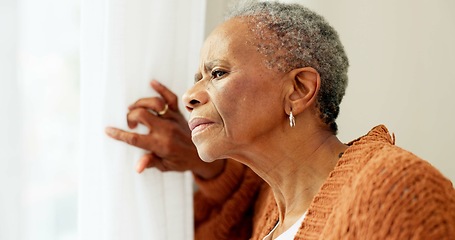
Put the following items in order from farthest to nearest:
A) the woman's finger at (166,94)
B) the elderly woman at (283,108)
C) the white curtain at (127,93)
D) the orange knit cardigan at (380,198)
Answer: the woman's finger at (166,94) < the white curtain at (127,93) < the elderly woman at (283,108) < the orange knit cardigan at (380,198)

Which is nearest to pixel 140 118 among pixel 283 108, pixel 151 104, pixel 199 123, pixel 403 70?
pixel 151 104

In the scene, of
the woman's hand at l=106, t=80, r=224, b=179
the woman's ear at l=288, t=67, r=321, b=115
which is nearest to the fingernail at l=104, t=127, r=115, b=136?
the woman's hand at l=106, t=80, r=224, b=179

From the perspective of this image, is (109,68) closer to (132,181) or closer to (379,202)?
(132,181)

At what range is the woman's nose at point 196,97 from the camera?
4.15 ft

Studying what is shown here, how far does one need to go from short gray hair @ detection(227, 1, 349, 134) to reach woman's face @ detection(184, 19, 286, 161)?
3cm

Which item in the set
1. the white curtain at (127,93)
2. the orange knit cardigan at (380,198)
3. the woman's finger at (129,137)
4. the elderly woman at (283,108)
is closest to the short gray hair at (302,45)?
the elderly woman at (283,108)

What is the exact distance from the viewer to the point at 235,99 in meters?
1.22

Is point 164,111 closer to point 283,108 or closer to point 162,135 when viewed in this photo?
point 162,135

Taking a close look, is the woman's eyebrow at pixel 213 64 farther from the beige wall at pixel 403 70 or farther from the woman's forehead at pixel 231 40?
the beige wall at pixel 403 70

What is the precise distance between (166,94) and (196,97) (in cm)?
Result: 32

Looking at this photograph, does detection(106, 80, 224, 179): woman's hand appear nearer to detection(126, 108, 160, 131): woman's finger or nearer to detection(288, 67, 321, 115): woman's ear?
detection(126, 108, 160, 131): woman's finger

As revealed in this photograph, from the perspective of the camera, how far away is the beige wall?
1.55m

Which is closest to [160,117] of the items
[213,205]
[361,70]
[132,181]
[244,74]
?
[132,181]

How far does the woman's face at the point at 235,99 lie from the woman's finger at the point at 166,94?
29 cm
